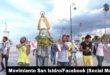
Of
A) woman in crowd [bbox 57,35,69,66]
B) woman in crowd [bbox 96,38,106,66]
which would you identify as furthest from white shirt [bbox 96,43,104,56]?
woman in crowd [bbox 57,35,69,66]

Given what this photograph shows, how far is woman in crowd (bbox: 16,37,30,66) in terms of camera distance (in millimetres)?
14352

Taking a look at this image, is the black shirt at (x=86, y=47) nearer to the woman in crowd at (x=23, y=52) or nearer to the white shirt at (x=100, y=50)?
the white shirt at (x=100, y=50)

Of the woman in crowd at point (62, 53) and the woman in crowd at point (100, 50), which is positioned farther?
the woman in crowd at point (100, 50)

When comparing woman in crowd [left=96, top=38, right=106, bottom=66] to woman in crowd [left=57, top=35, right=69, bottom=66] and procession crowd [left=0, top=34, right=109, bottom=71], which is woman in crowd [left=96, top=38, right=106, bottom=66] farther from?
woman in crowd [left=57, top=35, right=69, bottom=66]

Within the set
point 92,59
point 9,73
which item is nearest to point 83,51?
point 92,59

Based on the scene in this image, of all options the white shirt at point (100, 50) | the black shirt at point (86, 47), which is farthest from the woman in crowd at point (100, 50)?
the black shirt at point (86, 47)

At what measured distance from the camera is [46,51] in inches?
567

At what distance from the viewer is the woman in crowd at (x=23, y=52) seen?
47.1 ft

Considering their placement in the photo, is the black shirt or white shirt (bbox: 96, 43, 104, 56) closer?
the black shirt

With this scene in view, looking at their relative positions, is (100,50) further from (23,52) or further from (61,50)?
(23,52)

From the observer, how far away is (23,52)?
14.5 meters

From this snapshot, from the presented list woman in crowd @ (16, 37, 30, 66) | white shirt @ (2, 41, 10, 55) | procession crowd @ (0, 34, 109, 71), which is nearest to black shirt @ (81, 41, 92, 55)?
procession crowd @ (0, 34, 109, 71)

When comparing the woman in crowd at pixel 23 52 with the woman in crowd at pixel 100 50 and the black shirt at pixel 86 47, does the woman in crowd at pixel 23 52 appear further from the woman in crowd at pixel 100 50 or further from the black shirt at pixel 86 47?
the woman in crowd at pixel 100 50

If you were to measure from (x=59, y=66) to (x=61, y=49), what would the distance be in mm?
511
